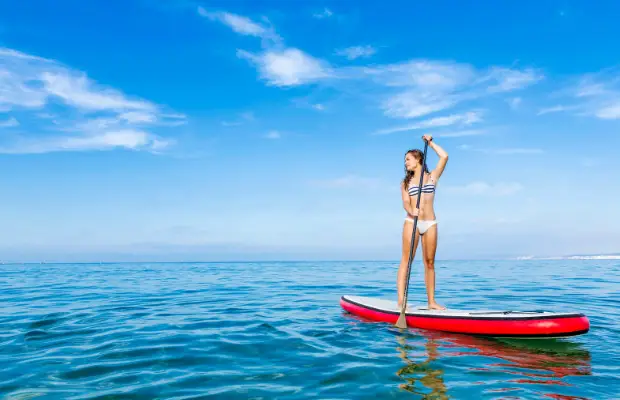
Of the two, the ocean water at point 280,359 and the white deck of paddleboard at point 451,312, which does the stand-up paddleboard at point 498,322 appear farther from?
the ocean water at point 280,359

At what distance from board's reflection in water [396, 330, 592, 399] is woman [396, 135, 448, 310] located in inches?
44.5

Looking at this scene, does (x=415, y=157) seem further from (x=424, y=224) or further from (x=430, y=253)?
(x=430, y=253)

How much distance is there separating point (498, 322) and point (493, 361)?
1.32m

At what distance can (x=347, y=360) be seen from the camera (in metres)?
5.76

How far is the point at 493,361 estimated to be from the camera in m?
5.73

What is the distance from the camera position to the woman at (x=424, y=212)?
8141mm

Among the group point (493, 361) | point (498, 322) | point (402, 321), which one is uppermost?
point (498, 322)

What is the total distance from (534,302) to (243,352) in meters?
8.94

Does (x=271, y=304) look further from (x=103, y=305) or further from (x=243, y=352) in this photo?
(x=243, y=352)

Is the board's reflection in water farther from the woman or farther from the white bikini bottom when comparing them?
the white bikini bottom

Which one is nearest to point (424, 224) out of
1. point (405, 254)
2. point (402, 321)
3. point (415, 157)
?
point (405, 254)

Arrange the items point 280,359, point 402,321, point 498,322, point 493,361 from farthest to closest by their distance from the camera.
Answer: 1. point 402,321
2. point 498,322
3. point 280,359
4. point 493,361

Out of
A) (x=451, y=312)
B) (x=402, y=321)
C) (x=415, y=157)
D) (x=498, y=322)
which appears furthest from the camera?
(x=415, y=157)

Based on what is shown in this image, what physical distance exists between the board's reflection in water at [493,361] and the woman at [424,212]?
1130 millimetres
